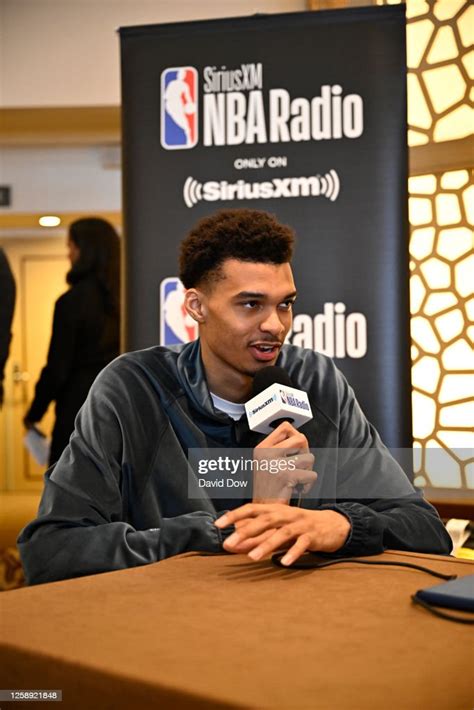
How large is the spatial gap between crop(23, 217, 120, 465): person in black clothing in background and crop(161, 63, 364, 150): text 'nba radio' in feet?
1.88

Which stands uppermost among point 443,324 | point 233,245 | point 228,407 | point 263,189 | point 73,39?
point 73,39

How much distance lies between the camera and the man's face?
69.1 inches

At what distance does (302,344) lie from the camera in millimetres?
2381

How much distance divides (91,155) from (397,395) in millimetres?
4189

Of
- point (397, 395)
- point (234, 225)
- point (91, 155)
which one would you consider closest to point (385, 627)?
point (234, 225)

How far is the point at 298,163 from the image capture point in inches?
93.7

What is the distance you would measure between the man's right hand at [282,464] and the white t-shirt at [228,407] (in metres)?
0.31

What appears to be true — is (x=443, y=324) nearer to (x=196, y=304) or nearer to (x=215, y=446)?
(x=196, y=304)

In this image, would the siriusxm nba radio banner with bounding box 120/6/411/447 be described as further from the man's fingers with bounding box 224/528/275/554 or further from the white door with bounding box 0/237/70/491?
the white door with bounding box 0/237/70/491

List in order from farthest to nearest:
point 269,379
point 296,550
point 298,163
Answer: point 298,163 < point 269,379 < point 296,550

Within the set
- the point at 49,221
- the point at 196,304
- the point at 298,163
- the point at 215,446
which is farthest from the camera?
the point at 49,221

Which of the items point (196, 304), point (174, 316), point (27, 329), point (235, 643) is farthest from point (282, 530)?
point (27, 329)

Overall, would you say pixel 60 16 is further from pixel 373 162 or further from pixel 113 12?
pixel 373 162

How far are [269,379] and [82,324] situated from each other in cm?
130
